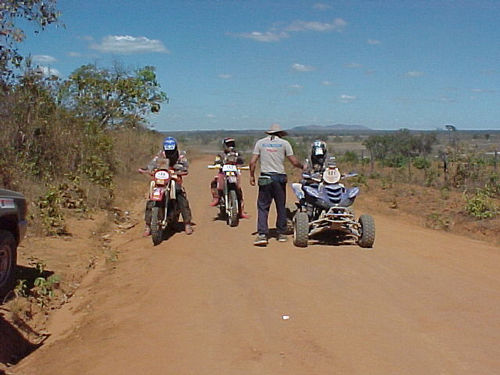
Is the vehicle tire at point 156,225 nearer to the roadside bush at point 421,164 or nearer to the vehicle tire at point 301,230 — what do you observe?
the vehicle tire at point 301,230

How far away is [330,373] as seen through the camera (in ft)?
15.5

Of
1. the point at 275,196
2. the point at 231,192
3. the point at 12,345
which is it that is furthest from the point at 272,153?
the point at 12,345

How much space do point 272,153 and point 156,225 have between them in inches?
91.8

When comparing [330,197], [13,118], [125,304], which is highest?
[13,118]

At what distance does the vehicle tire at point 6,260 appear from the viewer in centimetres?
705

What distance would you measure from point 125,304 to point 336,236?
15.5 feet

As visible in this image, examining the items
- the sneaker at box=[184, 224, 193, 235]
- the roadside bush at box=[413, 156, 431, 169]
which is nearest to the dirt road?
the sneaker at box=[184, 224, 193, 235]

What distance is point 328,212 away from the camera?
31.9ft

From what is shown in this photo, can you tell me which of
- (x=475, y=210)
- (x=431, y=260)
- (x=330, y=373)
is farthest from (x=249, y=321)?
(x=475, y=210)

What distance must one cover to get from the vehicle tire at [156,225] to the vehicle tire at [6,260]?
3028mm

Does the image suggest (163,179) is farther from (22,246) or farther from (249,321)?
(249,321)

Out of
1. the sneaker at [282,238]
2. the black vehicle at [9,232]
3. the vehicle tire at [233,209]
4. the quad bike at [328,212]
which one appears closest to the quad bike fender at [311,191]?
the quad bike at [328,212]

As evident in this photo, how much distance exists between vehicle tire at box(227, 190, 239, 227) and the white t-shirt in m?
1.86

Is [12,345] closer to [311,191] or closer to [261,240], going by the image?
[261,240]
